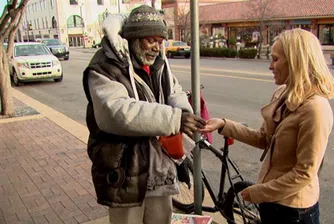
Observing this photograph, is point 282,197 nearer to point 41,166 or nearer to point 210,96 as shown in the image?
point 41,166

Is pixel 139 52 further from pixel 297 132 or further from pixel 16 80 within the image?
pixel 16 80

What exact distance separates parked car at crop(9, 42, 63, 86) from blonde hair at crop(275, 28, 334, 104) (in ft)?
42.9

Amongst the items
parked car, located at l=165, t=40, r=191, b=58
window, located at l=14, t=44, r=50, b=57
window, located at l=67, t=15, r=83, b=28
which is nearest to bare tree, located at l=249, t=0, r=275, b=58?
parked car, located at l=165, t=40, r=191, b=58

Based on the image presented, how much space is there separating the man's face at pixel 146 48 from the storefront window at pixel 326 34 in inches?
1219

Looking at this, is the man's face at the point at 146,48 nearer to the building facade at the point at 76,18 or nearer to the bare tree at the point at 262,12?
the bare tree at the point at 262,12

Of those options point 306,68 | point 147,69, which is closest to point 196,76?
point 147,69

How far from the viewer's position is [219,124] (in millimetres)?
2365

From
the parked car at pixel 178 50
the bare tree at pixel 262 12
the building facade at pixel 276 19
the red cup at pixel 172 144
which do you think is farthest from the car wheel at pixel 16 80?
the building facade at pixel 276 19

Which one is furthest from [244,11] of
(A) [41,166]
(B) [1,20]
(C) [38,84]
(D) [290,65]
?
(D) [290,65]

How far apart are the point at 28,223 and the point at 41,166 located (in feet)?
5.19

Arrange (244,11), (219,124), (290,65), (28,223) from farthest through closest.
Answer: (244,11), (28,223), (219,124), (290,65)

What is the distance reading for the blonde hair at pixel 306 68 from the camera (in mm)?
1785

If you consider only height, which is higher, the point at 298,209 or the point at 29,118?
the point at 298,209

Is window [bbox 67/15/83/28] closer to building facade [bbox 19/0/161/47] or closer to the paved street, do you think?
building facade [bbox 19/0/161/47]
